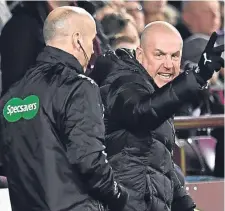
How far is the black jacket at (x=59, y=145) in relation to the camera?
16.3 feet

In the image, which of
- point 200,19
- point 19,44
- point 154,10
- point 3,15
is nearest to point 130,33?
point 3,15

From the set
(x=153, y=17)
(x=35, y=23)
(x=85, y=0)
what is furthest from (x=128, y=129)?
(x=153, y=17)

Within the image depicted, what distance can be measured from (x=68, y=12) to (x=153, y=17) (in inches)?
196

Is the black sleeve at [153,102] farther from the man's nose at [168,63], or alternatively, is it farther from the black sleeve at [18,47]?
the black sleeve at [18,47]

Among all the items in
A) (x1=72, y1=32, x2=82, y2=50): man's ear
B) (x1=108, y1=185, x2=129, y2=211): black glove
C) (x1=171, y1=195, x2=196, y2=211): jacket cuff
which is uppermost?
(x1=72, y1=32, x2=82, y2=50): man's ear

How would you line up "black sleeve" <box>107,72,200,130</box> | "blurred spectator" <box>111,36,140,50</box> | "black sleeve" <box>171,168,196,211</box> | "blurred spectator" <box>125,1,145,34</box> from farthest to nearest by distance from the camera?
"blurred spectator" <box>125,1,145,34</box> < "blurred spectator" <box>111,36,140,50</box> < "black sleeve" <box>171,168,196,211</box> < "black sleeve" <box>107,72,200,130</box>

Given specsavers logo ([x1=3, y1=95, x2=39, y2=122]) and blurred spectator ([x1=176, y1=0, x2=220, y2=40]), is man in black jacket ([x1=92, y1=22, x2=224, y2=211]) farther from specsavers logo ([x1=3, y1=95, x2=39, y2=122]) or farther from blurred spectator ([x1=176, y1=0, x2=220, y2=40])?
blurred spectator ([x1=176, y1=0, x2=220, y2=40])

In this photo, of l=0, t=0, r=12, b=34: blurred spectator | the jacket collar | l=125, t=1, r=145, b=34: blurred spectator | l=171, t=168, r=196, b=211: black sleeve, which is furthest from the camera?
l=125, t=1, r=145, b=34: blurred spectator

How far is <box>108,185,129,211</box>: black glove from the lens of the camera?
5.15 meters

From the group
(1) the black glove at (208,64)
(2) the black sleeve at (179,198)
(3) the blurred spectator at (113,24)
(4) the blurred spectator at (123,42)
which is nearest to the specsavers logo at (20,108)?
(1) the black glove at (208,64)

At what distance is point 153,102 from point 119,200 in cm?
53

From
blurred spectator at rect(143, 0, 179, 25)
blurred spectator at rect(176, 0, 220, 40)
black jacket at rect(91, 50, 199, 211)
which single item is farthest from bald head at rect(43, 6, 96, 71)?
blurred spectator at rect(176, 0, 220, 40)

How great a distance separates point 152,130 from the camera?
5547mm

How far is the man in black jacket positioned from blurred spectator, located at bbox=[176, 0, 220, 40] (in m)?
4.33
